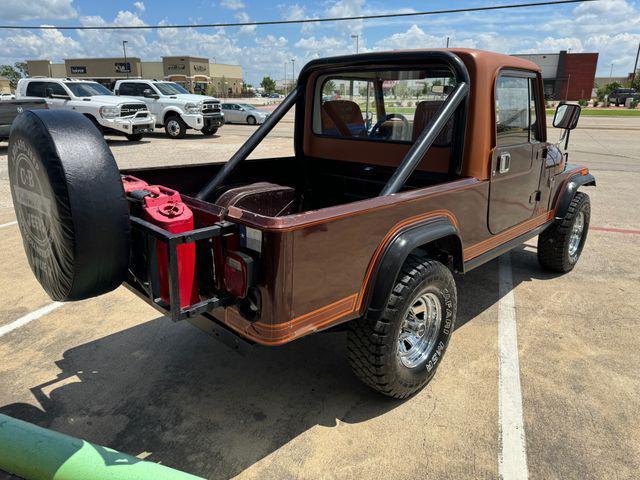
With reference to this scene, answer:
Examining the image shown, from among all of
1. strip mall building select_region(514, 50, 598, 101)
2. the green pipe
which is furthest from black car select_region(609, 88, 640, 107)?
the green pipe

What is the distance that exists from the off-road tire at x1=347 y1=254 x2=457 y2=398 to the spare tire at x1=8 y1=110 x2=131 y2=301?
1.28 m

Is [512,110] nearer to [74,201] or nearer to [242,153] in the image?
[242,153]

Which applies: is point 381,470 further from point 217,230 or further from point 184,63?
point 184,63

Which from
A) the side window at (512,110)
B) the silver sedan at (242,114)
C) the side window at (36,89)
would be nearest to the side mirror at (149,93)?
the side window at (36,89)

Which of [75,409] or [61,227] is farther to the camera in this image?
[75,409]

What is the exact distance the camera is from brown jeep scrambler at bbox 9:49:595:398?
210cm

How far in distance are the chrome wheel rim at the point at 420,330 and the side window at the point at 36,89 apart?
51.4 feet

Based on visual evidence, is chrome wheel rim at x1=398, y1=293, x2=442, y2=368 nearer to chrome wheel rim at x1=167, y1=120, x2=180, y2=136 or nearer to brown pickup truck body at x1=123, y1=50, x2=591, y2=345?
brown pickup truck body at x1=123, y1=50, x2=591, y2=345

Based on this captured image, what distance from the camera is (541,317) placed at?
13.2 ft

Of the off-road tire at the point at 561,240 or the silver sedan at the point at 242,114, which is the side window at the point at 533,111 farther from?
the silver sedan at the point at 242,114

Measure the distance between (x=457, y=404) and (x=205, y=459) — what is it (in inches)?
58.7

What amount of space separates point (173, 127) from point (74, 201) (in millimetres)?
16571

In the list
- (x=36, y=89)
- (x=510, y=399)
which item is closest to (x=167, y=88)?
(x=36, y=89)

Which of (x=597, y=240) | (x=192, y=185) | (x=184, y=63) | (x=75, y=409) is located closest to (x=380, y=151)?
(x=192, y=185)
